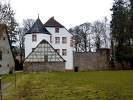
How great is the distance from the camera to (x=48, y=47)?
76.9 m

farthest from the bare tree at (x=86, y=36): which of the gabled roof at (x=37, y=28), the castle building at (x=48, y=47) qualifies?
the gabled roof at (x=37, y=28)

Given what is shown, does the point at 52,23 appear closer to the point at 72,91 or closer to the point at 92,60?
the point at 92,60

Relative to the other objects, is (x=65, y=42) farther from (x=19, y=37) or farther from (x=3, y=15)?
(x=3, y=15)

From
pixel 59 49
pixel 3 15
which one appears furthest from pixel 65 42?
pixel 3 15

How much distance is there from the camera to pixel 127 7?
8456 centimetres

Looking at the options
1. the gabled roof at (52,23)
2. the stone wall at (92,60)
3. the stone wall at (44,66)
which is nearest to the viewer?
the stone wall at (44,66)

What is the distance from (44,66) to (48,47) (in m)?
4.37

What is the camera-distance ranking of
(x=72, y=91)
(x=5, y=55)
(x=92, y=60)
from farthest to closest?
(x=92, y=60)
(x=5, y=55)
(x=72, y=91)

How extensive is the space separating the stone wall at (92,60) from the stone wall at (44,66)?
29.0 ft

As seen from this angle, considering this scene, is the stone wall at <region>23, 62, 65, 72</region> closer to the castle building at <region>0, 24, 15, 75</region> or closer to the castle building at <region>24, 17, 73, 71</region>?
the castle building at <region>24, 17, 73, 71</region>

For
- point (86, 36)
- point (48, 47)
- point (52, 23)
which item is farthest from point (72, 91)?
point (86, 36)

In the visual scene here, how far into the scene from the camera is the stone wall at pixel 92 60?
8375cm

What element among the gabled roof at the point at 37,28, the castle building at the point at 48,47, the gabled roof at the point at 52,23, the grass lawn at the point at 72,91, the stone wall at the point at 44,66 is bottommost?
the grass lawn at the point at 72,91

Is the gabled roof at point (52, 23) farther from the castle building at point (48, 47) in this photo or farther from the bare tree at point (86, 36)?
the bare tree at point (86, 36)
